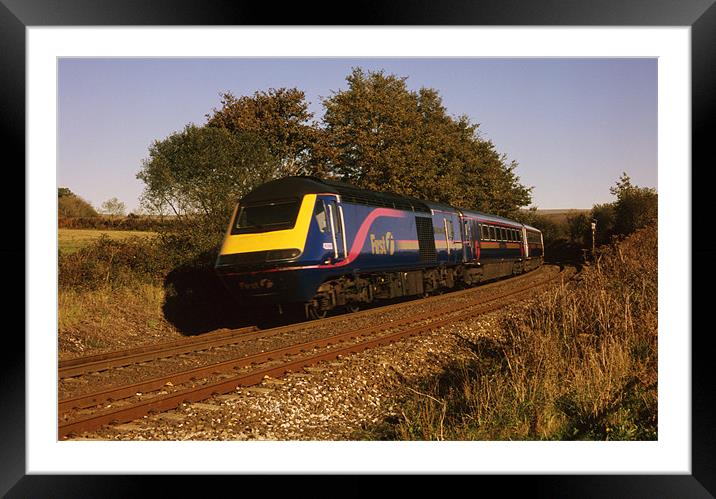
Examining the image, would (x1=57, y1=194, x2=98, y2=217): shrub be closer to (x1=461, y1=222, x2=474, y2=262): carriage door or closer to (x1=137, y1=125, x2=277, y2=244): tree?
(x1=137, y1=125, x2=277, y2=244): tree

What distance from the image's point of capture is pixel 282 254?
11.1 metres

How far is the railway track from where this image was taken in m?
6.33

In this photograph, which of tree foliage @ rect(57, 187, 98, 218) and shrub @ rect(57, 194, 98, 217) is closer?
tree foliage @ rect(57, 187, 98, 218)

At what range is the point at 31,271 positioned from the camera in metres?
5.89

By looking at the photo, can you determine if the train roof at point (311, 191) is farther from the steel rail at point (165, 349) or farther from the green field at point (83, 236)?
the green field at point (83, 236)

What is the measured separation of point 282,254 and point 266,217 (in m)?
0.94

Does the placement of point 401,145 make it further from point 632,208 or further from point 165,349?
point 165,349

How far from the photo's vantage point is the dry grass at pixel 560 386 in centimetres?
614

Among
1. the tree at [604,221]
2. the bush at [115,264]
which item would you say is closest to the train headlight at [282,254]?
the bush at [115,264]

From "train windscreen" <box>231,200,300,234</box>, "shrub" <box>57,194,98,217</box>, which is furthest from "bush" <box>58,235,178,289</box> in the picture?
"train windscreen" <box>231,200,300,234</box>

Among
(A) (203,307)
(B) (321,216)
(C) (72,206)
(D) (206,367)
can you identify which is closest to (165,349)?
(D) (206,367)

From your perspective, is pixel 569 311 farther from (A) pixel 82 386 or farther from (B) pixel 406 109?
(B) pixel 406 109

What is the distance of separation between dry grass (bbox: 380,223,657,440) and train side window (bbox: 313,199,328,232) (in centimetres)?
374
